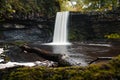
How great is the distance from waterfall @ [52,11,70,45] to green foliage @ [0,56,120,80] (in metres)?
22.3

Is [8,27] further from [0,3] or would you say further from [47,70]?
[47,70]

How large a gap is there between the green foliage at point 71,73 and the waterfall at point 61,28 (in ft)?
73.1

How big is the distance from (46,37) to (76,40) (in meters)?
3.49

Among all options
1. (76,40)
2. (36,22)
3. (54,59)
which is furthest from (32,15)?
(54,59)

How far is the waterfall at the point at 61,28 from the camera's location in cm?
2892

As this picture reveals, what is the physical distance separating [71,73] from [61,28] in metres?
23.8

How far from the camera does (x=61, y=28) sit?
97.3 ft

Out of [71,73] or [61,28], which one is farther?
[61,28]

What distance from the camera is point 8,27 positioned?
26.7m

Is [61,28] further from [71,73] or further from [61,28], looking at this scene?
[71,73]

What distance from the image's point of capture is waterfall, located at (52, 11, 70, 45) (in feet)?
94.9

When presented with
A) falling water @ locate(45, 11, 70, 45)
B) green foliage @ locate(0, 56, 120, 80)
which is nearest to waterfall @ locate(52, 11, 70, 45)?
falling water @ locate(45, 11, 70, 45)

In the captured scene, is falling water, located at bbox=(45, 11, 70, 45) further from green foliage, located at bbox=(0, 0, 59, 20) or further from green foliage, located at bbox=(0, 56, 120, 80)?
green foliage, located at bbox=(0, 56, 120, 80)

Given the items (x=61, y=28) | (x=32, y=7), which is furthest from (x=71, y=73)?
(x=61, y=28)
